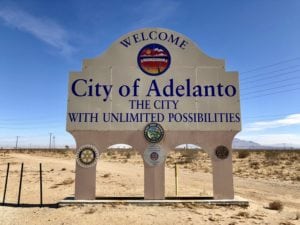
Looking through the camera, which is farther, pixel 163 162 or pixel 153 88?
pixel 153 88

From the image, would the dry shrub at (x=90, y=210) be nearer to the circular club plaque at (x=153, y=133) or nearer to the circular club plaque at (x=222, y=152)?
the circular club plaque at (x=153, y=133)

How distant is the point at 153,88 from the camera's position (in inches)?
500

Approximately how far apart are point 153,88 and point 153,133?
200cm

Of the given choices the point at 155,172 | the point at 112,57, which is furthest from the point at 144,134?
the point at 112,57

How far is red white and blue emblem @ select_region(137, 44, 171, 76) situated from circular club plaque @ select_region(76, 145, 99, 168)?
4.17 metres

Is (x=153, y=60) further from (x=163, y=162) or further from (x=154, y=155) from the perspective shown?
(x=163, y=162)

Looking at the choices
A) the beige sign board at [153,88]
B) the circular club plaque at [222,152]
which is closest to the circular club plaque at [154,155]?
the beige sign board at [153,88]

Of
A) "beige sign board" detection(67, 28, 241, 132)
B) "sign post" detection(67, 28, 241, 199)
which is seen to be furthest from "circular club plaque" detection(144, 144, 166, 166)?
"beige sign board" detection(67, 28, 241, 132)

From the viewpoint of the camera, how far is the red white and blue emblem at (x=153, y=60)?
12.8 meters

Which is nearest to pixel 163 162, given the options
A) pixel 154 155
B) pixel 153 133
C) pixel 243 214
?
pixel 154 155

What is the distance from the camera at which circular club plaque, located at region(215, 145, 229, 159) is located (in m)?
12.2

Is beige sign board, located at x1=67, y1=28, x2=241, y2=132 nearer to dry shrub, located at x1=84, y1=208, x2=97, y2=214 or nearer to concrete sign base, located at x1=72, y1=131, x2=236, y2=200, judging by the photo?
concrete sign base, located at x1=72, y1=131, x2=236, y2=200

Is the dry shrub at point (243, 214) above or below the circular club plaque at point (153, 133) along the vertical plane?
below

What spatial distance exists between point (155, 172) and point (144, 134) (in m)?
1.68
